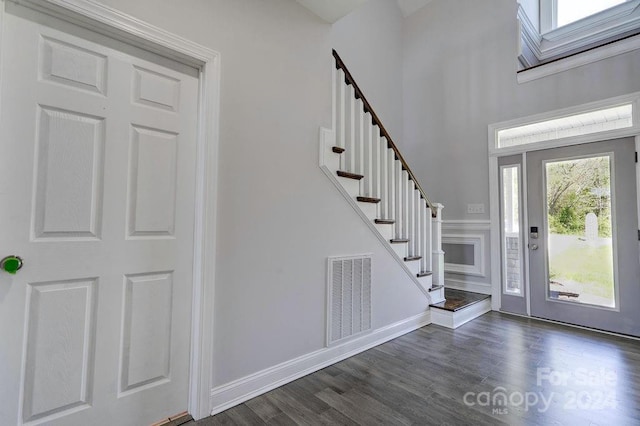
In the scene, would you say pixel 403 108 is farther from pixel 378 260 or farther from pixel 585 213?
pixel 378 260

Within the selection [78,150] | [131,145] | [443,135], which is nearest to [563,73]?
[443,135]

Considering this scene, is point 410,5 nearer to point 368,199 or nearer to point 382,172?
point 382,172

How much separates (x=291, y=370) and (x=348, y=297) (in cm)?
72

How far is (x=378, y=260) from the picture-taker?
9.28ft

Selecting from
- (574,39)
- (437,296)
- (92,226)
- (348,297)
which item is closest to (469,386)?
(348,297)

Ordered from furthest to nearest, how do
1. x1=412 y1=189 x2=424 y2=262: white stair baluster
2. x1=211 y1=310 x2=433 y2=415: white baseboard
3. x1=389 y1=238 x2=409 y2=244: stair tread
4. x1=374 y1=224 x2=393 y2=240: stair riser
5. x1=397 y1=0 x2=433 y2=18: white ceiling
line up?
x1=397 y1=0 x2=433 y2=18: white ceiling → x1=412 y1=189 x2=424 y2=262: white stair baluster → x1=389 y1=238 x2=409 y2=244: stair tread → x1=374 y1=224 x2=393 y2=240: stair riser → x1=211 y1=310 x2=433 y2=415: white baseboard

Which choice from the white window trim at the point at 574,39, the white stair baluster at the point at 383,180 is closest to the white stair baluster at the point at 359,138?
the white stair baluster at the point at 383,180

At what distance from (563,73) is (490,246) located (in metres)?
2.16

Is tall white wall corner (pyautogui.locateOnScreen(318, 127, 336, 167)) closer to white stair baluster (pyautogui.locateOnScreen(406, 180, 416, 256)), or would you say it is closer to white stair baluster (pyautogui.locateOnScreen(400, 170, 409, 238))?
white stair baluster (pyautogui.locateOnScreen(400, 170, 409, 238))

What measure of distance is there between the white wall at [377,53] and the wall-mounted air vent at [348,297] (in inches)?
113

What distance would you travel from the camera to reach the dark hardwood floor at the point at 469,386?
175 cm

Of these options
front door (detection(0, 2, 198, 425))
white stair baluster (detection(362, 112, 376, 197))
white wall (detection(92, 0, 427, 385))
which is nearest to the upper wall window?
white stair baluster (detection(362, 112, 376, 197))

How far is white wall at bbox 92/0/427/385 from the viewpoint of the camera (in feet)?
5.91

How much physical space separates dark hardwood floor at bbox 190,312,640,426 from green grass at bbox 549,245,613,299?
49 cm
